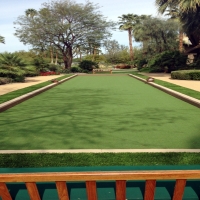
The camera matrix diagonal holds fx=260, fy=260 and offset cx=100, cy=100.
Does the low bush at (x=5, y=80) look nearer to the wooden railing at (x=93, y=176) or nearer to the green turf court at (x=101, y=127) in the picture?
the green turf court at (x=101, y=127)

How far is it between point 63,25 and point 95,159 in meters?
35.8

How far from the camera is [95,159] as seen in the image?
3736 mm

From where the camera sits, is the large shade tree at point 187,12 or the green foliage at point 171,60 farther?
the green foliage at point 171,60

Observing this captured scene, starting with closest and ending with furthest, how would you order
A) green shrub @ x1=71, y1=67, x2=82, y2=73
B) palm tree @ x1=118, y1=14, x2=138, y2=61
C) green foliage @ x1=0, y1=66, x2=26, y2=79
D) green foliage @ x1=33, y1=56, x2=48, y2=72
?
1. green foliage @ x1=0, y1=66, x2=26, y2=79
2. green foliage @ x1=33, y1=56, x2=48, y2=72
3. green shrub @ x1=71, y1=67, x2=82, y2=73
4. palm tree @ x1=118, y1=14, x2=138, y2=61

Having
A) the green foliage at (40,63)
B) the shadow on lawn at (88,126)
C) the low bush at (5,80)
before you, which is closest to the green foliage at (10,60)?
the low bush at (5,80)

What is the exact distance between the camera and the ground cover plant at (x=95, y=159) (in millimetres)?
3584

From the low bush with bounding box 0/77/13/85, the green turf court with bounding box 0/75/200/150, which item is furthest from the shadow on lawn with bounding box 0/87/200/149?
the low bush with bounding box 0/77/13/85

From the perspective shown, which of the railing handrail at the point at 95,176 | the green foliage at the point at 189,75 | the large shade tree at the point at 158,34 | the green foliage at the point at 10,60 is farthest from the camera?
the large shade tree at the point at 158,34

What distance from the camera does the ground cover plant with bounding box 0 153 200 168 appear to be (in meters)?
3.58

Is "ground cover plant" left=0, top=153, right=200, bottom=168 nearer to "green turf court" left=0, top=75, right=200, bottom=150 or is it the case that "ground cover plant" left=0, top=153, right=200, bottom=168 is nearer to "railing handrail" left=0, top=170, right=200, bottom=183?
"green turf court" left=0, top=75, right=200, bottom=150

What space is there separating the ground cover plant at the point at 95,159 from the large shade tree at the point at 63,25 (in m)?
35.2

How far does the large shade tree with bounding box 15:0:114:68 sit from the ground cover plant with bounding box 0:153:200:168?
35.2 metres

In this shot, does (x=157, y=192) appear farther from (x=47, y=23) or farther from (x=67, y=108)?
(x=47, y=23)

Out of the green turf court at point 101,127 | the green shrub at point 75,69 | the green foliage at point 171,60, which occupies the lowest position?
the green turf court at point 101,127
